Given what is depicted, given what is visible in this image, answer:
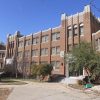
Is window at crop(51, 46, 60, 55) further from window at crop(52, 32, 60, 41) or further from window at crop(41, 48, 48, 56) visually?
window at crop(41, 48, 48, 56)

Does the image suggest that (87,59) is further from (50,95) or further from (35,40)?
(35,40)

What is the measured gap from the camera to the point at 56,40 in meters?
51.2

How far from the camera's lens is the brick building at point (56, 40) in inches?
1754

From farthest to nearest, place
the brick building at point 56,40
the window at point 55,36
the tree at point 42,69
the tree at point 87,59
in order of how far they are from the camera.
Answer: the window at point 55,36 < the brick building at point 56,40 < the tree at point 42,69 < the tree at point 87,59

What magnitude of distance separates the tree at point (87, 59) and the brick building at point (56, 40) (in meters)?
3.44

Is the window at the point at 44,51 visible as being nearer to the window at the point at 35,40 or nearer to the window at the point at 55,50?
the window at the point at 55,50

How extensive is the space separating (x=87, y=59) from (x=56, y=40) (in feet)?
62.4

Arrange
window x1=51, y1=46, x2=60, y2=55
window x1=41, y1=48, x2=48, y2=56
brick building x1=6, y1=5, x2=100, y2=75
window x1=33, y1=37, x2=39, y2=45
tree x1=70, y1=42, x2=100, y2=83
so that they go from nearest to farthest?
tree x1=70, y1=42, x2=100, y2=83, brick building x1=6, y1=5, x2=100, y2=75, window x1=51, y1=46, x2=60, y2=55, window x1=41, y1=48, x2=48, y2=56, window x1=33, y1=37, x2=39, y2=45

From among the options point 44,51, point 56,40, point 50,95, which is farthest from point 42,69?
point 50,95

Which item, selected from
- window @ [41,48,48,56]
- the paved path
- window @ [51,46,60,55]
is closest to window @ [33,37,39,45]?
window @ [41,48,48,56]

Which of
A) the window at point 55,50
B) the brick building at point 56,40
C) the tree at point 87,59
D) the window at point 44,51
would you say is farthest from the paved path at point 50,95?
the window at point 44,51

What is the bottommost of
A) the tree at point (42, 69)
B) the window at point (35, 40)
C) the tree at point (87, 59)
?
the tree at point (42, 69)

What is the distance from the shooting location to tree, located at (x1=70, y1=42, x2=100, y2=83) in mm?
32147

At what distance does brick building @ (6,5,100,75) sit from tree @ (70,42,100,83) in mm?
3436
